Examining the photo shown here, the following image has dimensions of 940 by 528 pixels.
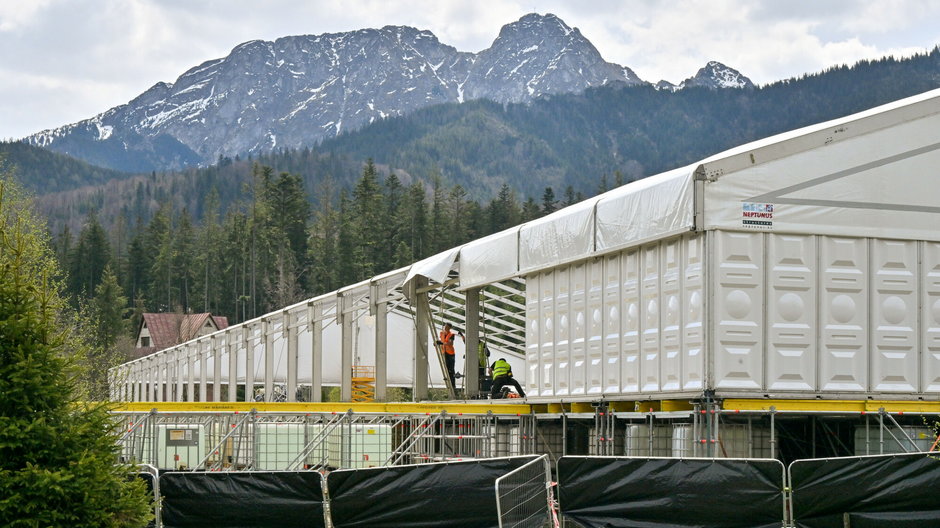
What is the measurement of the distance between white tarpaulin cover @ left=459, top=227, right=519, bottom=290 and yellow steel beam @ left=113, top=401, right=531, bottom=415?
2.55m

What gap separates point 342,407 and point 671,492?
11209 mm

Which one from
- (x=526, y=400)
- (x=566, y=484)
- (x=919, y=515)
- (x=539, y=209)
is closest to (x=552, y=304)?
(x=526, y=400)

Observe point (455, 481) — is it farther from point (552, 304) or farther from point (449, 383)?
point (449, 383)

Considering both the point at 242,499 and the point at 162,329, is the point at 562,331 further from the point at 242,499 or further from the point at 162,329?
the point at 162,329

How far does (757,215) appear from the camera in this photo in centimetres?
1789

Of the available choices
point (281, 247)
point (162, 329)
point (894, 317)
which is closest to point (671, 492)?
point (894, 317)

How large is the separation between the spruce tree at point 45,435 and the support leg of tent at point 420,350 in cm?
1728

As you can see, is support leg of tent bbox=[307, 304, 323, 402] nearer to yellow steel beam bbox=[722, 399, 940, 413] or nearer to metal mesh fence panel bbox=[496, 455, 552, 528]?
yellow steel beam bbox=[722, 399, 940, 413]

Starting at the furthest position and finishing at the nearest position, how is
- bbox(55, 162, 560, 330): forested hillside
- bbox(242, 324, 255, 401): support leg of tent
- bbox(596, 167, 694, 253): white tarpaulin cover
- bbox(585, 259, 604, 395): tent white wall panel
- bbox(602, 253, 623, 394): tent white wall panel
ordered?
1. bbox(55, 162, 560, 330): forested hillside
2. bbox(242, 324, 255, 401): support leg of tent
3. bbox(585, 259, 604, 395): tent white wall panel
4. bbox(602, 253, 623, 394): tent white wall panel
5. bbox(596, 167, 694, 253): white tarpaulin cover

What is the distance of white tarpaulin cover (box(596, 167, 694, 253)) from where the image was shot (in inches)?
709

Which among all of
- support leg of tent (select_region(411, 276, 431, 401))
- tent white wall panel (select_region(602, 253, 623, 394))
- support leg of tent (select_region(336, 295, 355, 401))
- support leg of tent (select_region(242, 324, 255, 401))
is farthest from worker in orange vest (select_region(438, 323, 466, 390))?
support leg of tent (select_region(242, 324, 255, 401))

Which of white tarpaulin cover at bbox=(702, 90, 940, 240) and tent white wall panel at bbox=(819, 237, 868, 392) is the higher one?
white tarpaulin cover at bbox=(702, 90, 940, 240)

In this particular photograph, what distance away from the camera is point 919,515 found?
49.0 feet

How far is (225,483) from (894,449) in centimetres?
949
